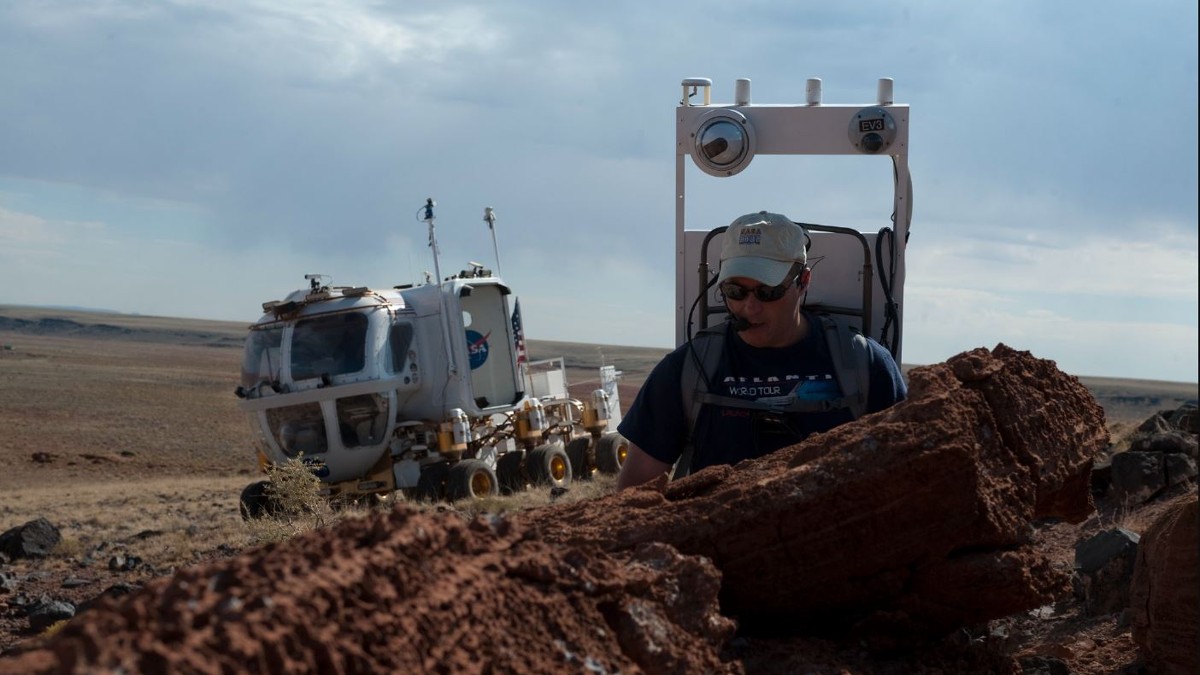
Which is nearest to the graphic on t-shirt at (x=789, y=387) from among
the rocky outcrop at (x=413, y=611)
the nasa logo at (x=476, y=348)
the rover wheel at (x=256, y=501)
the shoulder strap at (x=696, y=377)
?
the shoulder strap at (x=696, y=377)

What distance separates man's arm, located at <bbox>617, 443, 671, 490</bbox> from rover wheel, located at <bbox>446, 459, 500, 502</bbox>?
1284 cm

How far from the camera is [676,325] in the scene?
20.4ft

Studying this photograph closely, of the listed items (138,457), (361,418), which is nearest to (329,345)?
(361,418)

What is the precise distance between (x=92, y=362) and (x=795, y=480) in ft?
280

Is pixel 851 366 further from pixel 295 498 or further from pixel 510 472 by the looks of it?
pixel 510 472

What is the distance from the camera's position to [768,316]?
475 centimetres

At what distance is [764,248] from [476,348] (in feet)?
50.1

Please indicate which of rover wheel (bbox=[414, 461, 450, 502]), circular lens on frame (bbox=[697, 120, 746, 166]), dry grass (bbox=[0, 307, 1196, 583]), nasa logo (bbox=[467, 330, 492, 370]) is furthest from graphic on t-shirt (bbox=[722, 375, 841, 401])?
nasa logo (bbox=[467, 330, 492, 370])

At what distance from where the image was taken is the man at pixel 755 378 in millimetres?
4652

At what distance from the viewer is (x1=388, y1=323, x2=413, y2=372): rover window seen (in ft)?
60.8

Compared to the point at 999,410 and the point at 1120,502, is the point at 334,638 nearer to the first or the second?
the point at 999,410

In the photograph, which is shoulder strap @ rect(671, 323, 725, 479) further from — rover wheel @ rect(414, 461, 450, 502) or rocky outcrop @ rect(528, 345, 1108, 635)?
rover wheel @ rect(414, 461, 450, 502)

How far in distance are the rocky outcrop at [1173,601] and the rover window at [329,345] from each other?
1425 cm

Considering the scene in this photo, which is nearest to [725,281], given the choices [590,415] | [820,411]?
[820,411]
